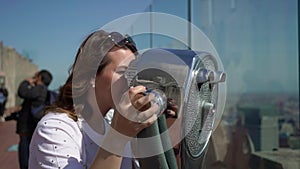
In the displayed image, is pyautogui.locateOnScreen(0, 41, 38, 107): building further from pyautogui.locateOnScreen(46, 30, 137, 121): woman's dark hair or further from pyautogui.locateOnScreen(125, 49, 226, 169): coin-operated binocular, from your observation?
pyautogui.locateOnScreen(125, 49, 226, 169): coin-operated binocular

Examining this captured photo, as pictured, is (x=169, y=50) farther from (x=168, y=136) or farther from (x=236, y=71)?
(x=236, y=71)

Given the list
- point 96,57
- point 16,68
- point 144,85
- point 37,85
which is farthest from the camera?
point 16,68

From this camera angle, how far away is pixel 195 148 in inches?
32.2

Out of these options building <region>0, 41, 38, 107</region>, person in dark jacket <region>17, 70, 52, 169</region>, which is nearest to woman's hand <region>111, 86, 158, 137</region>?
person in dark jacket <region>17, 70, 52, 169</region>

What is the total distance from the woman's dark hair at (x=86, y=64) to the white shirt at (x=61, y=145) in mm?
41

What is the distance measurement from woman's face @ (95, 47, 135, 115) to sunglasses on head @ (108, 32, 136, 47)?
16mm

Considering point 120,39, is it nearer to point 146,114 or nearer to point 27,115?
point 146,114

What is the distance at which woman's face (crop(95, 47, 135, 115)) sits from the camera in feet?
2.52

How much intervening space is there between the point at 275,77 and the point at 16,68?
834cm

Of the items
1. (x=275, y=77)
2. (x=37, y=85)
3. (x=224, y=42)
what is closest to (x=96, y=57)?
(x=224, y=42)

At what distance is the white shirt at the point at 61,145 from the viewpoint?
794mm

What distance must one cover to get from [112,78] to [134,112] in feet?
0.51

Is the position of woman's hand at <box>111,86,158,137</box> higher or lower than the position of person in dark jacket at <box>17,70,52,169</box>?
higher

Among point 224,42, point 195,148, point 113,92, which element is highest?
point 224,42
